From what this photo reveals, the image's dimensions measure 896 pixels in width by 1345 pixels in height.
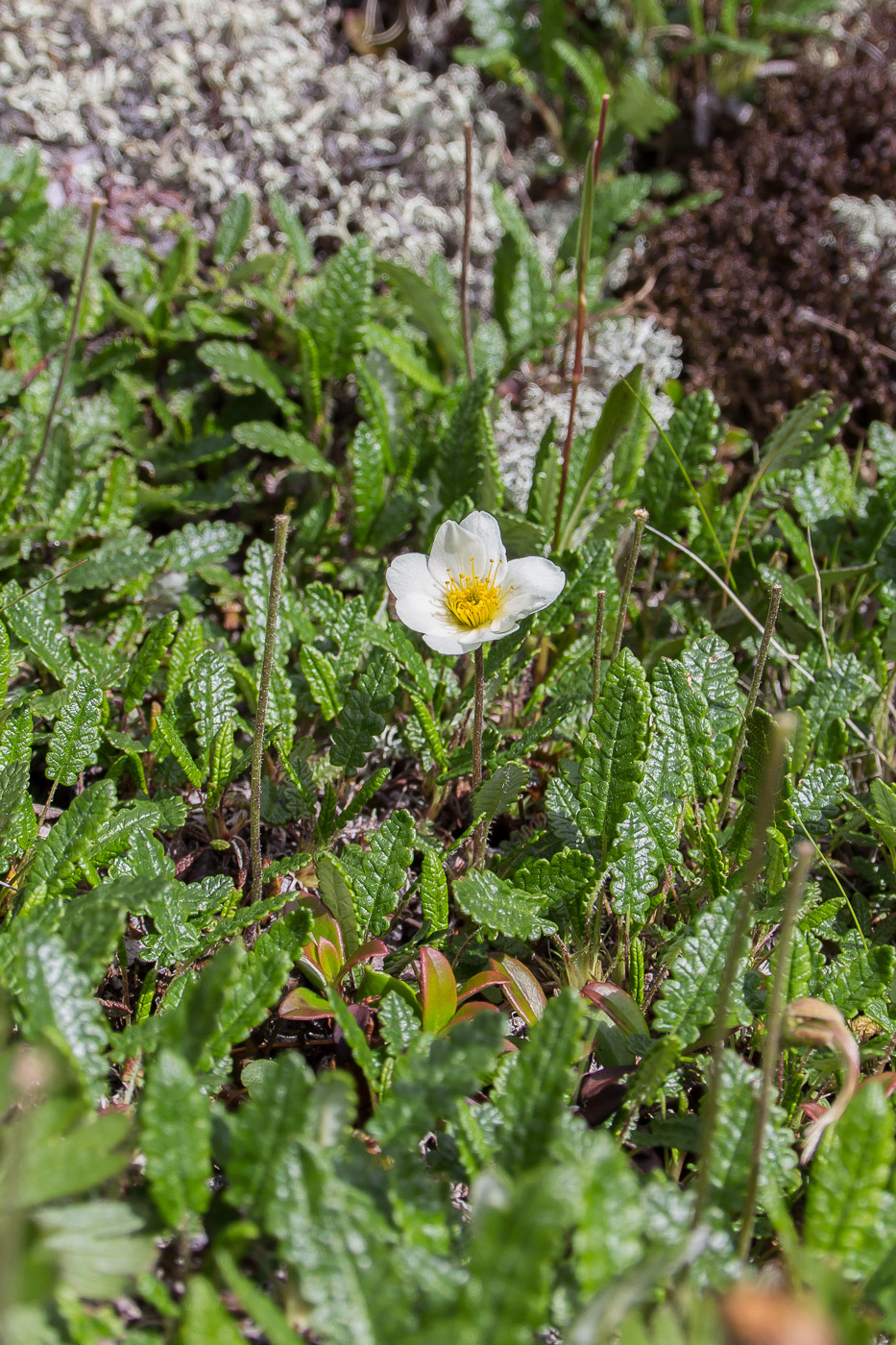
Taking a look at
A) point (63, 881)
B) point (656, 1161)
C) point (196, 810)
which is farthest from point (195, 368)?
point (656, 1161)

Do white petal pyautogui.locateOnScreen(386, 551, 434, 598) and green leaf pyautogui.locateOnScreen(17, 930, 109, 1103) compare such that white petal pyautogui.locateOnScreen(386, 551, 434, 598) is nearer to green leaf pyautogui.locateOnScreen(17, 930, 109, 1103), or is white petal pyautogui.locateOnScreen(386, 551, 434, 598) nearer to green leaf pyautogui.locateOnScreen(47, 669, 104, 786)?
green leaf pyautogui.locateOnScreen(47, 669, 104, 786)

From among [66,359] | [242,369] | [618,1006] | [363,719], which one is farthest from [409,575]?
[242,369]

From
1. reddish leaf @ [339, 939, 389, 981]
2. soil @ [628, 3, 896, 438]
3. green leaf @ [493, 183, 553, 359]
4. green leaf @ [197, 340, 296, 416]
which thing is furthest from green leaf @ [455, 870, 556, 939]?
soil @ [628, 3, 896, 438]

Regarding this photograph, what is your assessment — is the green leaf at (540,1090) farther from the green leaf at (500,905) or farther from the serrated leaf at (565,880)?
the serrated leaf at (565,880)

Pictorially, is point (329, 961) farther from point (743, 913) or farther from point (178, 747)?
point (743, 913)

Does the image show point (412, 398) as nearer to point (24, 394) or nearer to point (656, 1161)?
point (24, 394)

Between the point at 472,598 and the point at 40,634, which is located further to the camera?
the point at 40,634

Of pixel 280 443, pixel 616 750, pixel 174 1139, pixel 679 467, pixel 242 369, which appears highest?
pixel 242 369
